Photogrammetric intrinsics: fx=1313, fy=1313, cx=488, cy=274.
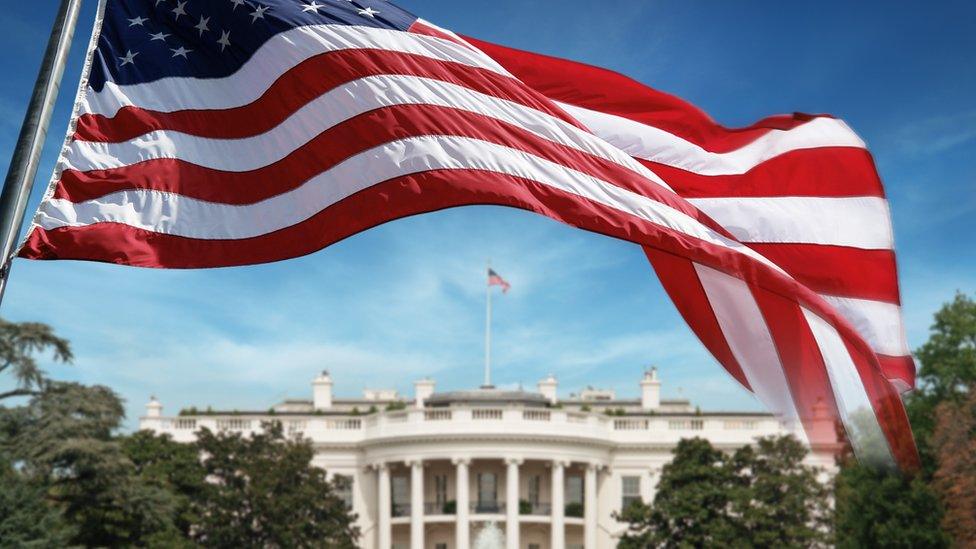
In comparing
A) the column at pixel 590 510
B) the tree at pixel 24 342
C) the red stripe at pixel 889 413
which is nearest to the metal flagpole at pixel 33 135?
the red stripe at pixel 889 413

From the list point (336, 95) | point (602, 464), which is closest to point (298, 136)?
point (336, 95)

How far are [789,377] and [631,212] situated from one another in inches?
59.7

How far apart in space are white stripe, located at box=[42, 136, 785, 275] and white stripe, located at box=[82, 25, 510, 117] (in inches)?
24.0

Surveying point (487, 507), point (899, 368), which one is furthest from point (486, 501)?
point (899, 368)

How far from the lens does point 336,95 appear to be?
784 centimetres

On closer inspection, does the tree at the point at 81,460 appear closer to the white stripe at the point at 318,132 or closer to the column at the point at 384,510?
the column at the point at 384,510

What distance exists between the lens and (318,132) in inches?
311

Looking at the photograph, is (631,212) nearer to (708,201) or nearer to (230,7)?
(708,201)

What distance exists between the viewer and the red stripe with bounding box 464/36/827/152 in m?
9.06

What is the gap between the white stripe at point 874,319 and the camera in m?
9.23

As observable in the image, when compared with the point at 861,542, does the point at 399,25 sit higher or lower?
higher

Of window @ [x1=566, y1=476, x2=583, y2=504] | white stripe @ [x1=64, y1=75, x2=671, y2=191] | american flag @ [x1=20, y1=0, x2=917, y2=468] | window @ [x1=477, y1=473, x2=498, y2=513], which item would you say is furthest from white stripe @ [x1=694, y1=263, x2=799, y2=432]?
window @ [x1=566, y1=476, x2=583, y2=504]

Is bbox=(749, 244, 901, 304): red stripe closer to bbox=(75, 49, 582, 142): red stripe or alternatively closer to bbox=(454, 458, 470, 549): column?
bbox=(75, 49, 582, 142): red stripe

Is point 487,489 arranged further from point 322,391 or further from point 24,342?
point 24,342
